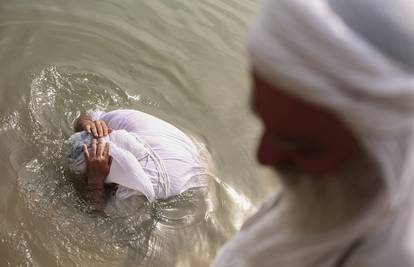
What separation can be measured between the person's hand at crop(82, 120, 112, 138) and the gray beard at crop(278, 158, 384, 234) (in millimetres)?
1346

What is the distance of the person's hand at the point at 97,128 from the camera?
2057 mm

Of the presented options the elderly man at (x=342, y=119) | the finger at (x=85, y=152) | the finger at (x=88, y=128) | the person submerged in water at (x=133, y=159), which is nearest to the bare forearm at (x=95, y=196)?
the person submerged in water at (x=133, y=159)

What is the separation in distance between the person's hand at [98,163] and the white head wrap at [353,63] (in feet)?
4.33

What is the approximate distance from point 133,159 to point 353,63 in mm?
1371

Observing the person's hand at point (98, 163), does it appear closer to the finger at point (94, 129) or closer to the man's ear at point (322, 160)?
the finger at point (94, 129)

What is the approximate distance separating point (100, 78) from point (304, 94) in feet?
6.59

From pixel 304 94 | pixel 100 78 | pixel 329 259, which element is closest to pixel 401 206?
pixel 329 259

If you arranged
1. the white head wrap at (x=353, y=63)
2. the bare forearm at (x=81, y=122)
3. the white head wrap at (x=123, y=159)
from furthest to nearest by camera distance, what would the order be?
1. the bare forearm at (x=81, y=122)
2. the white head wrap at (x=123, y=159)
3. the white head wrap at (x=353, y=63)

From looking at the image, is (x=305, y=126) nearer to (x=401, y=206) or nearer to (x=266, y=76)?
(x=266, y=76)

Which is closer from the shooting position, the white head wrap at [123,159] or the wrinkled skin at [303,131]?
the wrinkled skin at [303,131]

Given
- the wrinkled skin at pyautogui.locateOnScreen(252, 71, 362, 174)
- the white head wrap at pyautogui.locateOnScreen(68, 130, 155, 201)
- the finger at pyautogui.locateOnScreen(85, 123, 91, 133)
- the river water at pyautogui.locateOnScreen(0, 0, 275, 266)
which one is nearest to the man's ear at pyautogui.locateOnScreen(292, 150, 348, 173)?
the wrinkled skin at pyautogui.locateOnScreen(252, 71, 362, 174)

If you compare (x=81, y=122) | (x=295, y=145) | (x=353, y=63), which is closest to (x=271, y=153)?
(x=295, y=145)

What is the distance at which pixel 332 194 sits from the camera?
0.76m

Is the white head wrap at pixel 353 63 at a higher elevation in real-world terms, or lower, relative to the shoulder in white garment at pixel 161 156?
higher
